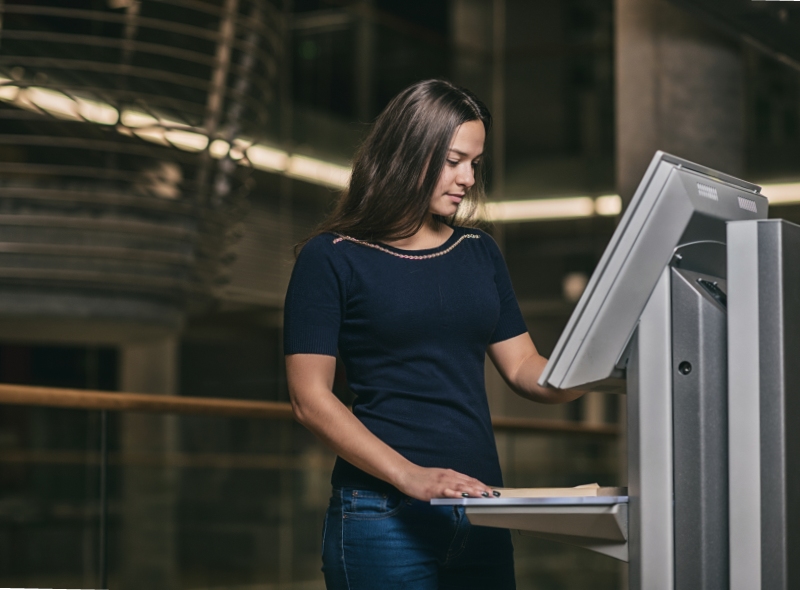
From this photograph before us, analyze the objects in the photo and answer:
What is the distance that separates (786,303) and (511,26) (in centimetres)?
775

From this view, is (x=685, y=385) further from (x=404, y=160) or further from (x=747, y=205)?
(x=404, y=160)

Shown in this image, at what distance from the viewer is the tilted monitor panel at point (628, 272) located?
105 centimetres

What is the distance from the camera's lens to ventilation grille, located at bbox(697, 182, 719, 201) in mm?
1091

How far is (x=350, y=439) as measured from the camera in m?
1.23

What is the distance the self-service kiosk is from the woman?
0.70 feet

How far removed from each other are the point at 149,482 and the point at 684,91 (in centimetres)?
312

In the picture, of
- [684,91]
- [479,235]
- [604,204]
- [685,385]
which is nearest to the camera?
[685,385]

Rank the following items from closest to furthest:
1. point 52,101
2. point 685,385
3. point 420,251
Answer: point 685,385 < point 420,251 < point 52,101

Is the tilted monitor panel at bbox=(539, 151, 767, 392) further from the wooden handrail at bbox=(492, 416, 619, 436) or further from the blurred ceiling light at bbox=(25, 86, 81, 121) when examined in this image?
the blurred ceiling light at bbox=(25, 86, 81, 121)

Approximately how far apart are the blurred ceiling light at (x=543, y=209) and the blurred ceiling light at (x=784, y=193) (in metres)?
1.51

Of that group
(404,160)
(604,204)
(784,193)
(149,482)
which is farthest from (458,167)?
(604,204)

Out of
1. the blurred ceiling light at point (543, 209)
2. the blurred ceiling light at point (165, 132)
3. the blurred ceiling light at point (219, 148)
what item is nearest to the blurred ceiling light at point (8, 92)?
the blurred ceiling light at point (165, 132)

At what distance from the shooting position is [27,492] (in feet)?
16.7

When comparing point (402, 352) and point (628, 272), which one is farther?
point (402, 352)
